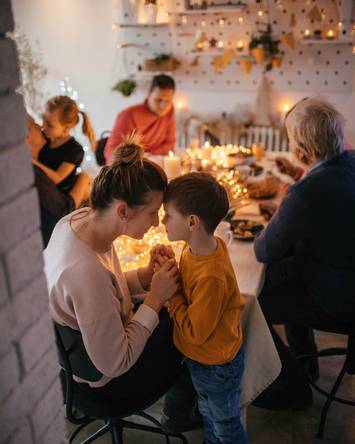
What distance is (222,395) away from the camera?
5.03 ft

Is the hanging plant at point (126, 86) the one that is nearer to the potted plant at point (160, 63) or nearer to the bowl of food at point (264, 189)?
the potted plant at point (160, 63)

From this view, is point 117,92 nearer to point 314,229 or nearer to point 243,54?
point 243,54

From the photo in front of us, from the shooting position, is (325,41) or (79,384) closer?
(79,384)

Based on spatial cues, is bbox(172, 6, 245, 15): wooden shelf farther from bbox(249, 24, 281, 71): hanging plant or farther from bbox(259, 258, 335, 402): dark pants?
bbox(259, 258, 335, 402): dark pants

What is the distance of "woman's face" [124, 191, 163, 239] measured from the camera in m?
1.36

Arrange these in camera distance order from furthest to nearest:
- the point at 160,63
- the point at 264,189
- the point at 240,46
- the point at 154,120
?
1. the point at 160,63
2. the point at 240,46
3. the point at 154,120
4. the point at 264,189

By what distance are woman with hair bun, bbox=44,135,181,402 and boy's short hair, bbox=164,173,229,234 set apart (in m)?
0.04

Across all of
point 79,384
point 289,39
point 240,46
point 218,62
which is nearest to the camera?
point 79,384

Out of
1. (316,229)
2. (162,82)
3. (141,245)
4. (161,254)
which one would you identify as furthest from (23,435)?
(162,82)

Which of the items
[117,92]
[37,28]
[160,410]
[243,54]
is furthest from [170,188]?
[37,28]

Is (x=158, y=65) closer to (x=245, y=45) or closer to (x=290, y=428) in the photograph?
(x=245, y=45)

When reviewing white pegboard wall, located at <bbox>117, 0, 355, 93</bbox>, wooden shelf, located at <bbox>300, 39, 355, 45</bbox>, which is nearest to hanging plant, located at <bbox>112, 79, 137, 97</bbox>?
white pegboard wall, located at <bbox>117, 0, 355, 93</bbox>

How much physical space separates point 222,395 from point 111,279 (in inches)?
21.5

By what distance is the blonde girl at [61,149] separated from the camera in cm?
278
